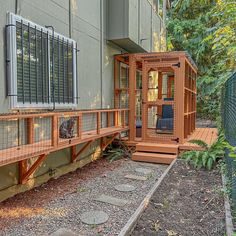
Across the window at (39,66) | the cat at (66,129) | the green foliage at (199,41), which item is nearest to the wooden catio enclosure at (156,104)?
the window at (39,66)

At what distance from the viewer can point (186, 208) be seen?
3746mm

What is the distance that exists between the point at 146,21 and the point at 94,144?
188 inches

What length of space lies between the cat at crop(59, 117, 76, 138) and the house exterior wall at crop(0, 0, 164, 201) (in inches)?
28.2

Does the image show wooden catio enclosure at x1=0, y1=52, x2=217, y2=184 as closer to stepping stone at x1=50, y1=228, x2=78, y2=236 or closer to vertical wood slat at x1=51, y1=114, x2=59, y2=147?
vertical wood slat at x1=51, y1=114, x2=59, y2=147

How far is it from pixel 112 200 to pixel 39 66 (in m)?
2.41

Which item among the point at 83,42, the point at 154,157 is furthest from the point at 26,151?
the point at 154,157

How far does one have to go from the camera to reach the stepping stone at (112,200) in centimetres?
380

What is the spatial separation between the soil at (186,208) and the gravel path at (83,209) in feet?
0.85

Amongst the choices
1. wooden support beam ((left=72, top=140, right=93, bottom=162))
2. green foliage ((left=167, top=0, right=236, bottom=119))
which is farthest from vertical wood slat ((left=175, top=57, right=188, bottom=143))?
green foliage ((left=167, top=0, right=236, bottom=119))

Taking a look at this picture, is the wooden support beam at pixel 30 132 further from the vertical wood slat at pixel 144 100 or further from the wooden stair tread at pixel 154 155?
the vertical wood slat at pixel 144 100

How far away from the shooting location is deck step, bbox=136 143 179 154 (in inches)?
256

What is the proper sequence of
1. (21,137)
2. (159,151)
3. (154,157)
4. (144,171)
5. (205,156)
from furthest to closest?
(159,151) < (154,157) < (205,156) < (144,171) < (21,137)

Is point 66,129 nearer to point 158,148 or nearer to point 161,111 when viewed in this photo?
point 158,148

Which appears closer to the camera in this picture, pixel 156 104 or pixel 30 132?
pixel 30 132
